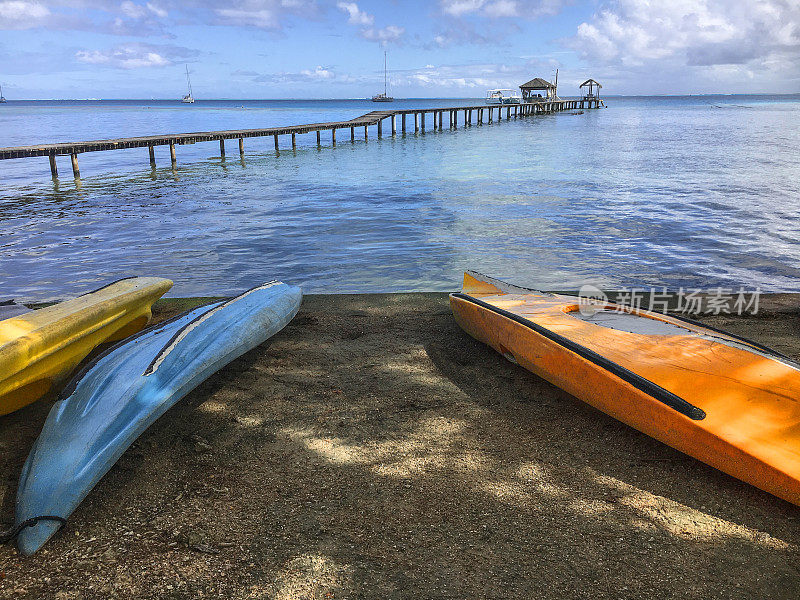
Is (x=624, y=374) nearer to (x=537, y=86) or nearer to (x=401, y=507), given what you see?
(x=401, y=507)

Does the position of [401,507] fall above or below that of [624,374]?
below

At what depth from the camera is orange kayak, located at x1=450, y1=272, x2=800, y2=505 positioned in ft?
8.38

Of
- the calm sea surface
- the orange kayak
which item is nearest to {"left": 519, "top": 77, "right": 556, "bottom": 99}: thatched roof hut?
the calm sea surface

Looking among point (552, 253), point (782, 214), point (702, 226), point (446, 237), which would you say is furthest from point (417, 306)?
point (782, 214)

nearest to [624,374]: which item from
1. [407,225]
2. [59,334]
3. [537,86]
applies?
[59,334]

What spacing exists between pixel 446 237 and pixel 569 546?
27.6 ft

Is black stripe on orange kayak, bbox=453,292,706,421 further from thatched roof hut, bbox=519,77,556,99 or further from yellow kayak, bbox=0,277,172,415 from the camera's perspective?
thatched roof hut, bbox=519,77,556,99

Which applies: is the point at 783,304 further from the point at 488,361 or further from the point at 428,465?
the point at 428,465

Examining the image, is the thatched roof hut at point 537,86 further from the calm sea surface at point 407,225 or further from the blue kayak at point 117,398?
the blue kayak at point 117,398

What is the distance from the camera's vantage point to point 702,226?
11070 millimetres

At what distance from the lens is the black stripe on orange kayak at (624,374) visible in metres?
2.74

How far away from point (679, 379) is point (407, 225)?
8959mm

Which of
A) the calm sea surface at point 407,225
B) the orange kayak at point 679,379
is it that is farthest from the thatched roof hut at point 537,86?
the orange kayak at point 679,379

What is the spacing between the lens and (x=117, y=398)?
3.00 m
